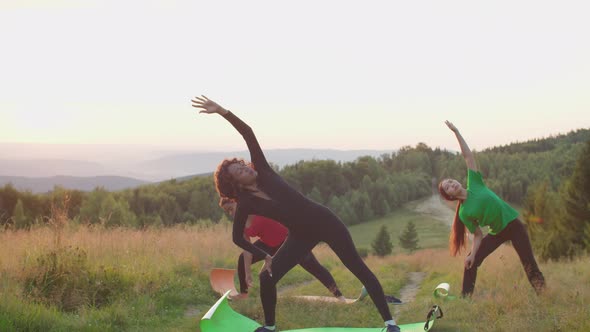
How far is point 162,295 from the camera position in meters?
8.60

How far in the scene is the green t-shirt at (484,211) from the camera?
296 inches

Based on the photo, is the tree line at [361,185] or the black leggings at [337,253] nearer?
the black leggings at [337,253]

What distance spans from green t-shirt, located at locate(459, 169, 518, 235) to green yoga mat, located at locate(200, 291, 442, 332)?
4.33ft

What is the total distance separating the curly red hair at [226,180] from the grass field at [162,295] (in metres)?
1.88

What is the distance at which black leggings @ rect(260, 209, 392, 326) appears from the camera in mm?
6043

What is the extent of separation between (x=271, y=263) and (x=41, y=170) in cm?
5439

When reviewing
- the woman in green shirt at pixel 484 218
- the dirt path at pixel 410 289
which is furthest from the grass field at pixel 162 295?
the woman in green shirt at pixel 484 218

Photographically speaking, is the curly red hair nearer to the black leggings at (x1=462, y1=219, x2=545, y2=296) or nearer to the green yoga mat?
the green yoga mat

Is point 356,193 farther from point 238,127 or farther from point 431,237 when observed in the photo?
point 238,127

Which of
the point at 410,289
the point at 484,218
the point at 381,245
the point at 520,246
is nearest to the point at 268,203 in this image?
the point at 484,218

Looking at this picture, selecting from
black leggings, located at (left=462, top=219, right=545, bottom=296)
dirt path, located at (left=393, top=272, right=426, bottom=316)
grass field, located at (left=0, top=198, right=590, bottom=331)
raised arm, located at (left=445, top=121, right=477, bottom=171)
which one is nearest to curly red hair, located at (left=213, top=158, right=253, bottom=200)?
grass field, located at (left=0, top=198, right=590, bottom=331)

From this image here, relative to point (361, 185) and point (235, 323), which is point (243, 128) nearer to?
point (235, 323)

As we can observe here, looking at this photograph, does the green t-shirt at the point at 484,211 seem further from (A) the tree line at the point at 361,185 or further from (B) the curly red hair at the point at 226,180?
(A) the tree line at the point at 361,185

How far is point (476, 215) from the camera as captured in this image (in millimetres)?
7570
